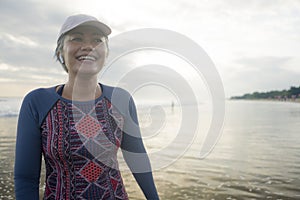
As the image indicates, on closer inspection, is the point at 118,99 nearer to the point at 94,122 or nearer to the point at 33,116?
the point at 94,122

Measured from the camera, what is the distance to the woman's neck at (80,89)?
2.02m

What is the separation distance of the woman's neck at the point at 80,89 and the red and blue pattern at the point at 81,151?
0.19ft

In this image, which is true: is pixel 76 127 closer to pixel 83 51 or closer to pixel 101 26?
pixel 83 51

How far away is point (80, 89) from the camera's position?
79.9 inches

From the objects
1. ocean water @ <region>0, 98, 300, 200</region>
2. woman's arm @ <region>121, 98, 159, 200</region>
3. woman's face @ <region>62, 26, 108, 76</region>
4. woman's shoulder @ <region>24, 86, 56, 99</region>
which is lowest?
ocean water @ <region>0, 98, 300, 200</region>

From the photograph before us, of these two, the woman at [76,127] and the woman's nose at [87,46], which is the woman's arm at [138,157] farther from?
the woman's nose at [87,46]

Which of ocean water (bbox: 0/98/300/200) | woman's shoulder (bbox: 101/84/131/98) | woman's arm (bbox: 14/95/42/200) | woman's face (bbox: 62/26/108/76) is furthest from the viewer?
ocean water (bbox: 0/98/300/200)

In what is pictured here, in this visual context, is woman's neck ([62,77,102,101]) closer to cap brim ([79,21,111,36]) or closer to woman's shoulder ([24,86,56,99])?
woman's shoulder ([24,86,56,99])

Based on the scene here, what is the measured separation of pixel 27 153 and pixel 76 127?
0.33m

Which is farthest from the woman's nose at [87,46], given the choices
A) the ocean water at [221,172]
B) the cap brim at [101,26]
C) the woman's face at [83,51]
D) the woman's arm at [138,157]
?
the ocean water at [221,172]

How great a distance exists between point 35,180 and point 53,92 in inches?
22.8

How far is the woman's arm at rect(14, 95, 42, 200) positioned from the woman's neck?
0.27m

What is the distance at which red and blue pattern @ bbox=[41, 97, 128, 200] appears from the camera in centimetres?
188

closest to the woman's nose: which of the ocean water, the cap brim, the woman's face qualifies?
the woman's face
